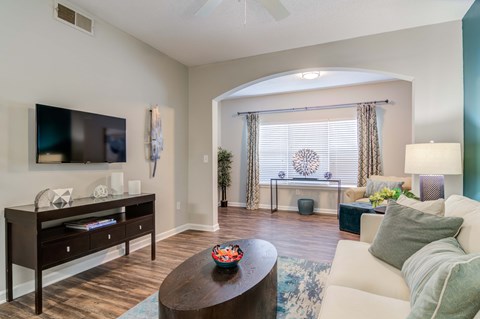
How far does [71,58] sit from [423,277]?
347cm

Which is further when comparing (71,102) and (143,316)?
(71,102)

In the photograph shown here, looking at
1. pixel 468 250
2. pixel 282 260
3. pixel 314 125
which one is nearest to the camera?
pixel 468 250

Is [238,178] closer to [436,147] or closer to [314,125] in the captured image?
[314,125]

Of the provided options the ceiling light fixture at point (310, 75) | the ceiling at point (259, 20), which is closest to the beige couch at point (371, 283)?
the ceiling at point (259, 20)

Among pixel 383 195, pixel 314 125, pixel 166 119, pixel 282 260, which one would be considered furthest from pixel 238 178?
pixel 383 195

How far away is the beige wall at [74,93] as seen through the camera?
7.45ft

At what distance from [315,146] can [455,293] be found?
17.4 feet

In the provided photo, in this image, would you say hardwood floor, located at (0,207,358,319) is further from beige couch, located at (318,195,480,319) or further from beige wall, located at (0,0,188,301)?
beige couch, located at (318,195,480,319)

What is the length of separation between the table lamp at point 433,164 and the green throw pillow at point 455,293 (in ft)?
6.67

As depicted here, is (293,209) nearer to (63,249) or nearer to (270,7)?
(270,7)

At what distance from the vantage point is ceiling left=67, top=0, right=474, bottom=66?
276 centimetres

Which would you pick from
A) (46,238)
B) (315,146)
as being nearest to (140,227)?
(46,238)

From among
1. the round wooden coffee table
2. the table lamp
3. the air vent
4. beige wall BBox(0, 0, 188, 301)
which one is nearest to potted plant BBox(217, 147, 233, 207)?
beige wall BBox(0, 0, 188, 301)

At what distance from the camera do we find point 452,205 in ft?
5.87
